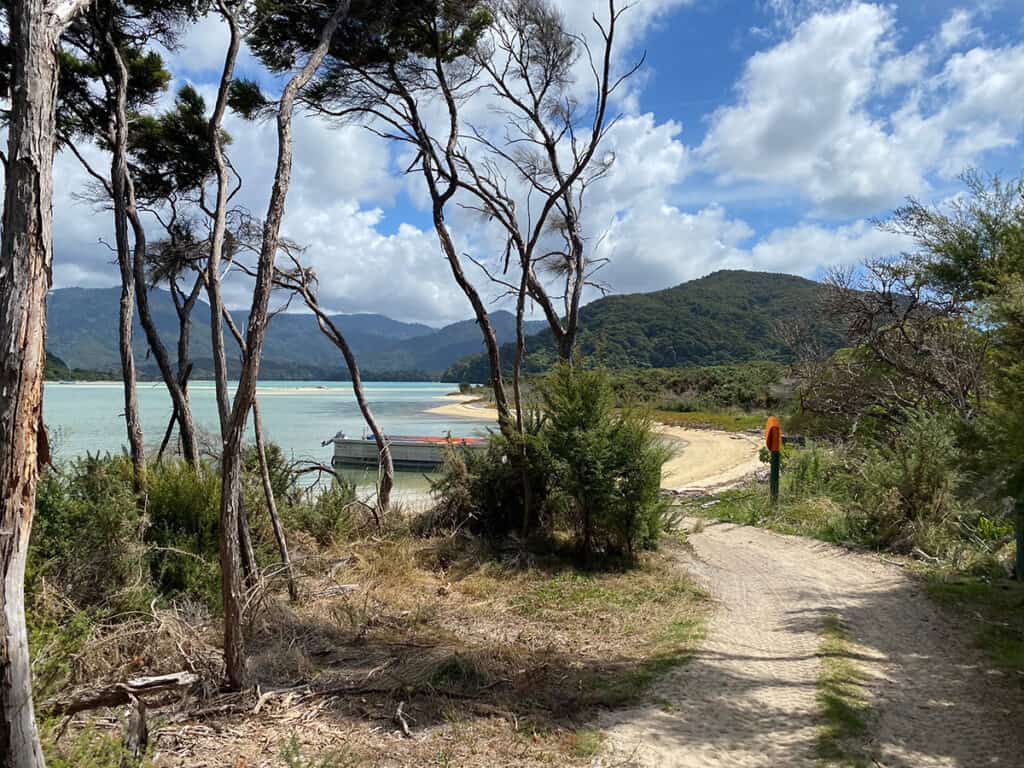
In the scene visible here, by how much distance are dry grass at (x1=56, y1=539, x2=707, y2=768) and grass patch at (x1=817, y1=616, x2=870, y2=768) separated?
1.04 meters

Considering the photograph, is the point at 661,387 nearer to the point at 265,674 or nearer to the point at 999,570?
the point at 999,570

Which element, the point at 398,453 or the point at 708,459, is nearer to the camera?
the point at 708,459

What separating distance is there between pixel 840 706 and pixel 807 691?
1.02 feet

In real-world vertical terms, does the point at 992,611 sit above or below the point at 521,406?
below

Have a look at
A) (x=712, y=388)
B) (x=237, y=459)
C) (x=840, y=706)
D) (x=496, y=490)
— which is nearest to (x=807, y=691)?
(x=840, y=706)

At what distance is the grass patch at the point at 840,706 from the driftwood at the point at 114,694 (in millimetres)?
3617

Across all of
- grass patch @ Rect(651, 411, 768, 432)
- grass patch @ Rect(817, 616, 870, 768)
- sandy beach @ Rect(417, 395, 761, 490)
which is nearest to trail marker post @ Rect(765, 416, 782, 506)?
sandy beach @ Rect(417, 395, 761, 490)

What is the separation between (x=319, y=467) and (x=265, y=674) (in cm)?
549

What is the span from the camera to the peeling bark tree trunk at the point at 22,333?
8.75 ft

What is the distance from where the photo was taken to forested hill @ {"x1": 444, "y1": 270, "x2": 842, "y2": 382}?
3258 inches

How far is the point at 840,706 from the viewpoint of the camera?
14.7 ft

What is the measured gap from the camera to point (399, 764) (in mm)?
3625

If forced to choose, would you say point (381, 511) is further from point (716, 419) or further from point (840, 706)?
point (716, 419)

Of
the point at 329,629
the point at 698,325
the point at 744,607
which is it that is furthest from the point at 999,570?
the point at 698,325
